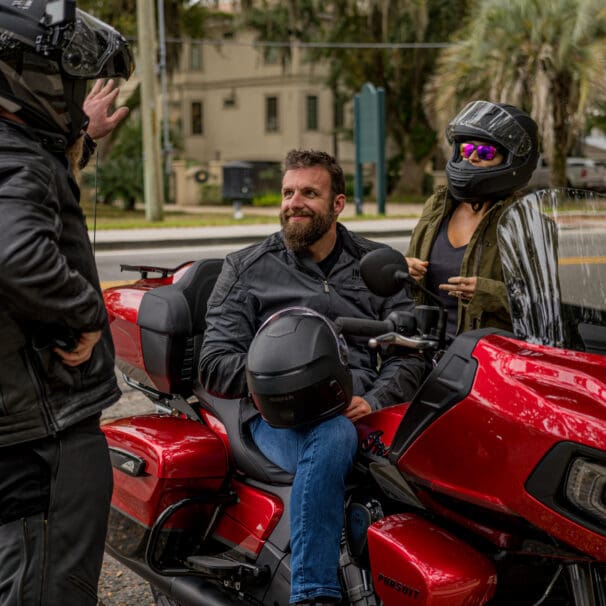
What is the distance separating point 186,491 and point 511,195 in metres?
1.52

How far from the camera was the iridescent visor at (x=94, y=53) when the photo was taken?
220 centimetres

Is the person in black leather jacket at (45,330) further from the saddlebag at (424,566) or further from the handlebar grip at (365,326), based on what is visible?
the saddlebag at (424,566)

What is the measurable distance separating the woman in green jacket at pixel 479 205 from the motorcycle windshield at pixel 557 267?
28.9 inches

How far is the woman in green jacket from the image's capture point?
3.14m

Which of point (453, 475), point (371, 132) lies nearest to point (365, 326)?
point (453, 475)

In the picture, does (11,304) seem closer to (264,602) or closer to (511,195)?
(264,602)

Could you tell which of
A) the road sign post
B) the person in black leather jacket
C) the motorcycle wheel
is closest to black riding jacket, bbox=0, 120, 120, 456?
the person in black leather jacket

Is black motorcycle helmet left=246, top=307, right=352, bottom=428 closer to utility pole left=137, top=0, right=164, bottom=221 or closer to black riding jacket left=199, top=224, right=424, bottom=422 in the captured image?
black riding jacket left=199, top=224, right=424, bottom=422

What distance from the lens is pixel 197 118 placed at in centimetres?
4631

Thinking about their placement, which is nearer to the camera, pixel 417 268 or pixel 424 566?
pixel 424 566

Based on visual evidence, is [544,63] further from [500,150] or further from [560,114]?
[500,150]

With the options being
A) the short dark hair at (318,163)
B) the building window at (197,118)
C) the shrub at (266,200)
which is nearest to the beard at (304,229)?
the short dark hair at (318,163)

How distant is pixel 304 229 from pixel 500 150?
0.73 meters

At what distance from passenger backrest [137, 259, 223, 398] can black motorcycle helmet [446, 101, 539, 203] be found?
0.98 meters
